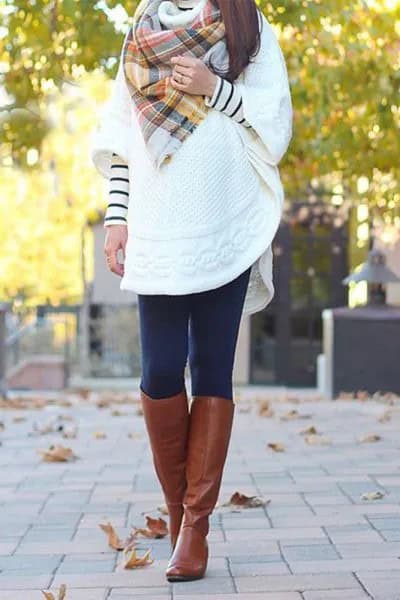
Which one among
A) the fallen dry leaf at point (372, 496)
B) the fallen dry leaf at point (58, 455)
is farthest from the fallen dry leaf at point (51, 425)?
the fallen dry leaf at point (372, 496)

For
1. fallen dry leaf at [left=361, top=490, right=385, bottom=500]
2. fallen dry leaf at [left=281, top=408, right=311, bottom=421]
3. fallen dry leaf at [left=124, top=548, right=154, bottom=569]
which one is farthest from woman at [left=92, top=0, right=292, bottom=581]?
fallen dry leaf at [left=281, top=408, right=311, bottom=421]

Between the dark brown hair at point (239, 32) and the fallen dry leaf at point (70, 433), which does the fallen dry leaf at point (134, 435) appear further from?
the dark brown hair at point (239, 32)

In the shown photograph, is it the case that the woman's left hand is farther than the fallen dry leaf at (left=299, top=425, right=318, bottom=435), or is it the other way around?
the fallen dry leaf at (left=299, top=425, right=318, bottom=435)

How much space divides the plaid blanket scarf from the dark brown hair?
2 centimetres

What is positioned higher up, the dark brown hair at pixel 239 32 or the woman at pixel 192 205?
the dark brown hair at pixel 239 32

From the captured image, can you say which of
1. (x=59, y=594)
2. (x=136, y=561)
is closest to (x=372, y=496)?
(x=136, y=561)

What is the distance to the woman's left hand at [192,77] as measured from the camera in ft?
10.2

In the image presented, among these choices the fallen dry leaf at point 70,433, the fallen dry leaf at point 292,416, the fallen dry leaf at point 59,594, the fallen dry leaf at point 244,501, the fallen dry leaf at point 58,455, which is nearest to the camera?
the fallen dry leaf at point 59,594

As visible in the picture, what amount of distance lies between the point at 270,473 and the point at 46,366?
18.9 meters

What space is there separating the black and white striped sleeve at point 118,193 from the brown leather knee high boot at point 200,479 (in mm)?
525

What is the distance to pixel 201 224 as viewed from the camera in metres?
3.11

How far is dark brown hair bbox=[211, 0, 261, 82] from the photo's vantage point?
3184 mm

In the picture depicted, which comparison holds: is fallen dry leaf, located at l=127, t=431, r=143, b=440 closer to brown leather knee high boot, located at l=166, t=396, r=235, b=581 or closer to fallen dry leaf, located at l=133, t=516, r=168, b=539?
fallen dry leaf, located at l=133, t=516, r=168, b=539

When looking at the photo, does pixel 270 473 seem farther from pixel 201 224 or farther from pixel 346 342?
pixel 346 342
